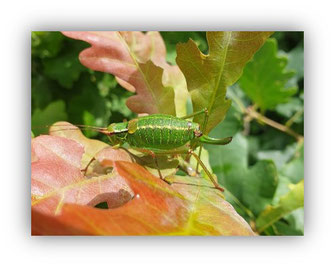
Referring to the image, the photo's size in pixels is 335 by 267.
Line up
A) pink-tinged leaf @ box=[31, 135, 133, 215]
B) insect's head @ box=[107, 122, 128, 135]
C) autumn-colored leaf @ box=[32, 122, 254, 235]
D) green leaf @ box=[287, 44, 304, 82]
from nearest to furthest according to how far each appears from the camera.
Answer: autumn-colored leaf @ box=[32, 122, 254, 235], pink-tinged leaf @ box=[31, 135, 133, 215], insect's head @ box=[107, 122, 128, 135], green leaf @ box=[287, 44, 304, 82]

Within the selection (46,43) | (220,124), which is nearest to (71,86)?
(46,43)

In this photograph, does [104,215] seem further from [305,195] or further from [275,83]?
[275,83]

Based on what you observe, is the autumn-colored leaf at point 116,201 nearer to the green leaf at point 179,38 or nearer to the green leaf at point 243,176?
the green leaf at point 243,176

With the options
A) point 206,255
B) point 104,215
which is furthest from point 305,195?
point 104,215

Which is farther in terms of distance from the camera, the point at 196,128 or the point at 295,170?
the point at 295,170

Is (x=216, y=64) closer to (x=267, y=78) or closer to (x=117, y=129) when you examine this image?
(x=117, y=129)

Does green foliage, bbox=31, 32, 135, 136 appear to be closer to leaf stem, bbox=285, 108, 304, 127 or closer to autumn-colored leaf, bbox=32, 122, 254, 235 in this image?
autumn-colored leaf, bbox=32, 122, 254, 235

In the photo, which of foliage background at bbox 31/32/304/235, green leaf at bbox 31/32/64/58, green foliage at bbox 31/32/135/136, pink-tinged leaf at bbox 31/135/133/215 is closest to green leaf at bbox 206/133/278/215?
foliage background at bbox 31/32/304/235
